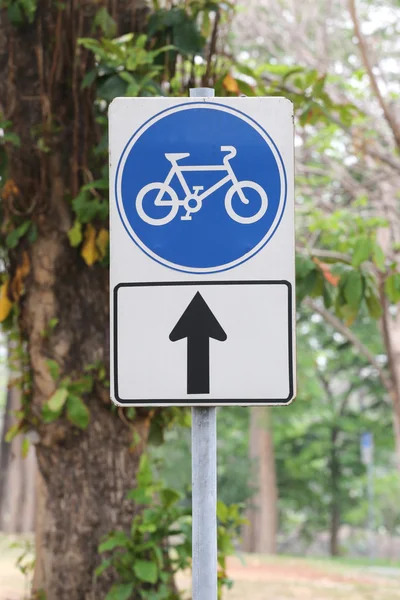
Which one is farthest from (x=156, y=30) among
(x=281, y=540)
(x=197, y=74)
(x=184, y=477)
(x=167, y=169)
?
(x=281, y=540)

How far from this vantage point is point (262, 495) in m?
26.0

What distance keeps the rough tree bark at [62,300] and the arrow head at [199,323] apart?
102 inches

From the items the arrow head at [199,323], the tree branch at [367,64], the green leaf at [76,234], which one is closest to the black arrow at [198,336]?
the arrow head at [199,323]

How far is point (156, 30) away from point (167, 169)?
2877mm

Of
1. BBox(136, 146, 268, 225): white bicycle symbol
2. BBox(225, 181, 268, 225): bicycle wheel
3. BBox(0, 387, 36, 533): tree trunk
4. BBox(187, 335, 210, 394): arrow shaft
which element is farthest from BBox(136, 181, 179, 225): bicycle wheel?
BBox(0, 387, 36, 533): tree trunk

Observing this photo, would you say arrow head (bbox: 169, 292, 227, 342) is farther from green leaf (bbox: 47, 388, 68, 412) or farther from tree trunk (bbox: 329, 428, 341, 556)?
tree trunk (bbox: 329, 428, 341, 556)

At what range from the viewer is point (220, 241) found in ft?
8.20

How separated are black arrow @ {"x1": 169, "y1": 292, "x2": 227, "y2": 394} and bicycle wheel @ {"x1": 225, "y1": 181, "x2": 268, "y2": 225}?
24 centimetres

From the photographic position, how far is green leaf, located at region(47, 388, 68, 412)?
4770mm

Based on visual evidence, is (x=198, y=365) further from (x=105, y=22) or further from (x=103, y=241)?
(x=105, y=22)

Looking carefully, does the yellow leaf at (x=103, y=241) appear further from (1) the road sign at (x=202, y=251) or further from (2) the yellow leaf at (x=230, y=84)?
(1) the road sign at (x=202, y=251)

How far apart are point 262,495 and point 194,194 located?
24242 millimetres

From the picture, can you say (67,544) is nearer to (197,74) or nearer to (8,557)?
(197,74)

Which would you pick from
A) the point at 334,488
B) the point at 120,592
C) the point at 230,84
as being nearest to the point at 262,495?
the point at 334,488
